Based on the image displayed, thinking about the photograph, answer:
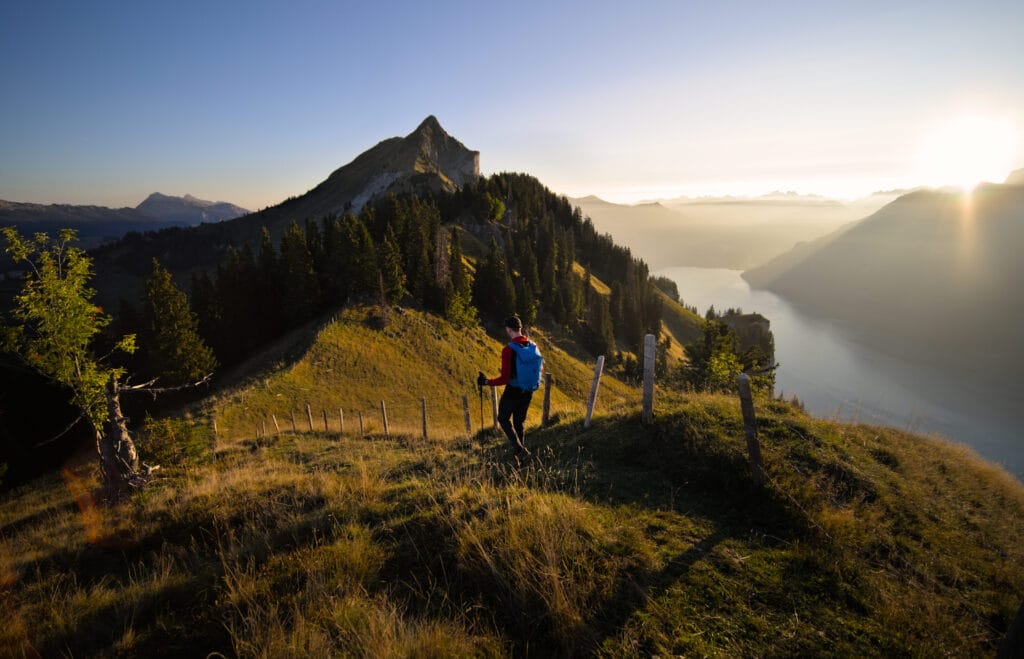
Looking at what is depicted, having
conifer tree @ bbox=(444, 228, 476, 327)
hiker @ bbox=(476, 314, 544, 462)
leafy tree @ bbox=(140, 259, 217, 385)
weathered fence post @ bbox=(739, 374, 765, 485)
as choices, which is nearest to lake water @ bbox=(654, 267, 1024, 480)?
conifer tree @ bbox=(444, 228, 476, 327)

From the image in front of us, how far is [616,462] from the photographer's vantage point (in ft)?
25.3

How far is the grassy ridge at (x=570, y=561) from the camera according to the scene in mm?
3436

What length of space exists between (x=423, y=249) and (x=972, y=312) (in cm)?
25198

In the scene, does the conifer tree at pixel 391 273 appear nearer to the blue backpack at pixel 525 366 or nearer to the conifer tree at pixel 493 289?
the conifer tree at pixel 493 289

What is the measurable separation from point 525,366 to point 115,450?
12953 mm

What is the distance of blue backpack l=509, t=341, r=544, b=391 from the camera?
734 cm

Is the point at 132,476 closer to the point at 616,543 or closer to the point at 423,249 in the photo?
the point at 616,543

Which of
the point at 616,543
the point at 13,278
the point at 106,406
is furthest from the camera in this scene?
the point at 13,278

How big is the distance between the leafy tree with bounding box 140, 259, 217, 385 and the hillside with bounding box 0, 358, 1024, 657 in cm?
3395

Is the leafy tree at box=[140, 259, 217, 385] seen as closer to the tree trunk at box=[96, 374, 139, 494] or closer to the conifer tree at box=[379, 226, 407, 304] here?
the conifer tree at box=[379, 226, 407, 304]

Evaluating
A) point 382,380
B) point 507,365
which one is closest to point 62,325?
point 507,365

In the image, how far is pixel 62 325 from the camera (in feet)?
34.2

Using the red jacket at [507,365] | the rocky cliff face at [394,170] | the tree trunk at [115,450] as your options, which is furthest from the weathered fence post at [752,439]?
the rocky cliff face at [394,170]

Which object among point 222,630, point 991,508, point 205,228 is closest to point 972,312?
point 991,508
